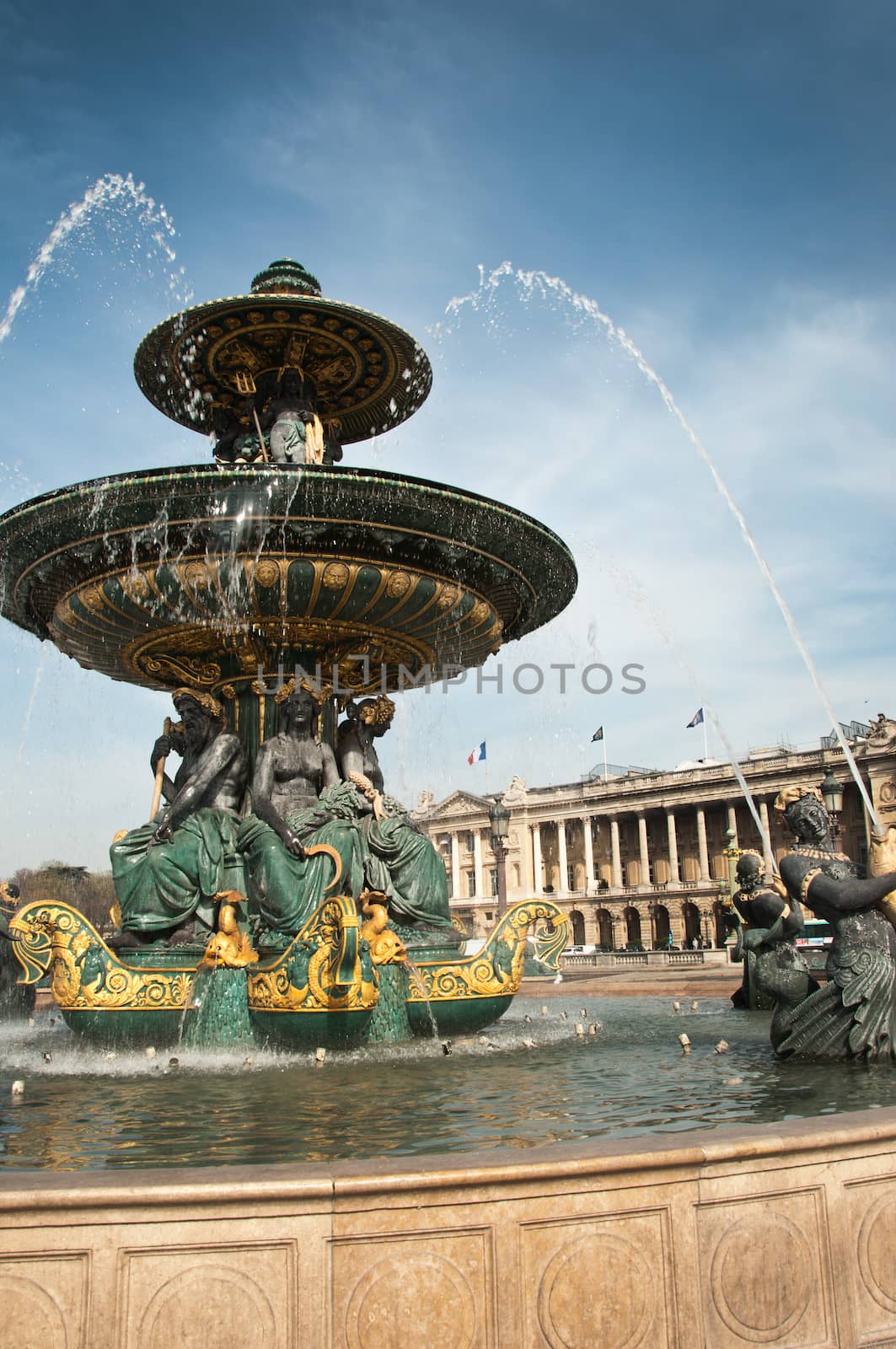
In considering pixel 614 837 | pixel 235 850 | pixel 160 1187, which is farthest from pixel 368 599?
pixel 614 837

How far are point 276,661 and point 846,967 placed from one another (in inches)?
196

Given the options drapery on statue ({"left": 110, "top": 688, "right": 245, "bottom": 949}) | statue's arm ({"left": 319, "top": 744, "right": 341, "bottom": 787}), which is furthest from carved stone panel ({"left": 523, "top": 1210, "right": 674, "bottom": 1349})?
statue's arm ({"left": 319, "top": 744, "right": 341, "bottom": 787})

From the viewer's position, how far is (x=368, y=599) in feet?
27.1

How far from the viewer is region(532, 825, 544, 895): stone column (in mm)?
88125

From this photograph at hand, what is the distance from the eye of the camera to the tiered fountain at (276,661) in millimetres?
7266

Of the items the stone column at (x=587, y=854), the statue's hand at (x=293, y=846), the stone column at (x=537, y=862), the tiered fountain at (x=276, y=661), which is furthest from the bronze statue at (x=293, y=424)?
the stone column at (x=537, y=862)

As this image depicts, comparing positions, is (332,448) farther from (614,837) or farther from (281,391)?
(614,837)

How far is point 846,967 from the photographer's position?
5.21 metres

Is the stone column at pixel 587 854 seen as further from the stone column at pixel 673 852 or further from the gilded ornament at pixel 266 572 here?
the gilded ornament at pixel 266 572

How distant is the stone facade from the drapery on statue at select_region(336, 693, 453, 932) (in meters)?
63.5

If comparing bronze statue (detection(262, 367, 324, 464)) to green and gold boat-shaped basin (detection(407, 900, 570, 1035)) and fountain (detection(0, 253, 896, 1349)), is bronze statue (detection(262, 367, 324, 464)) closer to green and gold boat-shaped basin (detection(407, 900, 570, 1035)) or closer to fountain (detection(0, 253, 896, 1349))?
fountain (detection(0, 253, 896, 1349))

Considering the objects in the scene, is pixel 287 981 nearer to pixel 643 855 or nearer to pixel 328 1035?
pixel 328 1035

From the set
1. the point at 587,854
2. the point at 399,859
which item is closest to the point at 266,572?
the point at 399,859

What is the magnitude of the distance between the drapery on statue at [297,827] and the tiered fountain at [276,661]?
0.06 feet
